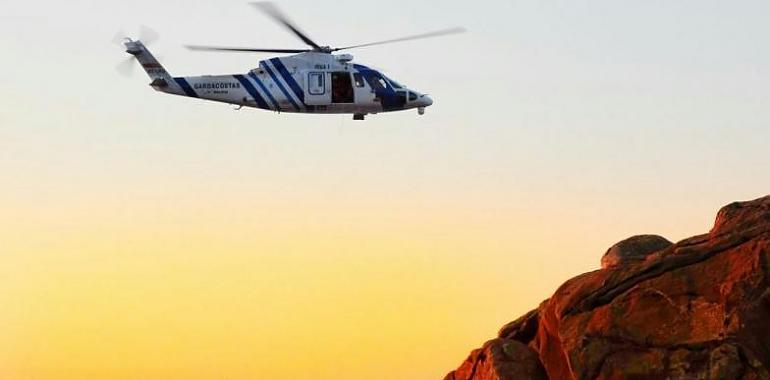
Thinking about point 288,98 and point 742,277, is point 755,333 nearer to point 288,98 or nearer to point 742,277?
point 742,277

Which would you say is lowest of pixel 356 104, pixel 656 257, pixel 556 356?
pixel 556 356

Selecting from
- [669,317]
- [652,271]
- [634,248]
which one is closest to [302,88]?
[634,248]

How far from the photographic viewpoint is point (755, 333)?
36000 millimetres

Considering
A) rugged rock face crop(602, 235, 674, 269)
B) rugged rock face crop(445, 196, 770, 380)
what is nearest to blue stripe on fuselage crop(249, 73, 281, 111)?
rugged rock face crop(602, 235, 674, 269)

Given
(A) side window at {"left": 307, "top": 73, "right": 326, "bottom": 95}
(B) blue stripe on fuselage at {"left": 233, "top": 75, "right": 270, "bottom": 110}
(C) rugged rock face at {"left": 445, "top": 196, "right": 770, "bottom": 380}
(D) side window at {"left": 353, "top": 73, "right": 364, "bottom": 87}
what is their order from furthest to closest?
(D) side window at {"left": 353, "top": 73, "right": 364, "bottom": 87}, (A) side window at {"left": 307, "top": 73, "right": 326, "bottom": 95}, (B) blue stripe on fuselage at {"left": 233, "top": 75, "right": 270, "bottom": 110}, (C) rugged rock face at {"left": 445, "top": 196, "right": 770, "bottom": 380}

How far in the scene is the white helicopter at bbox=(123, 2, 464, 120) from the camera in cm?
5681

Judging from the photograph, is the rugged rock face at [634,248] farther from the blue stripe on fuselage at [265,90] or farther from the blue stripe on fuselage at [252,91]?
the blue stripe on fuselage at [252,91]

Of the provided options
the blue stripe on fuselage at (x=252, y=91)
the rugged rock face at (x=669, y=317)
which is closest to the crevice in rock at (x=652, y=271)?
the rugged rock face at (x=669, y=317)

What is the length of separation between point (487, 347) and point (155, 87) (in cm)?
2210

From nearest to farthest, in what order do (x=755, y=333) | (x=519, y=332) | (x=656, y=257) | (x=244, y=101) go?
(x=755, y=333), (x=656, y=257), (x=519, y=332), (x=244, y=101)

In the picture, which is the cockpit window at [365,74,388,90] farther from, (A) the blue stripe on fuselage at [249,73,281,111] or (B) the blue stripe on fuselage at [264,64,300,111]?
(A) the blue stripe on fuselage at [249,73,281,111]

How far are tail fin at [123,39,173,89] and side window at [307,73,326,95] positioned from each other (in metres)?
5.68

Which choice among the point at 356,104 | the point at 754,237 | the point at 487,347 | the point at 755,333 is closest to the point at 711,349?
the point at 755,333

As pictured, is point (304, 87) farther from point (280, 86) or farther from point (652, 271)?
point (652, 271)
